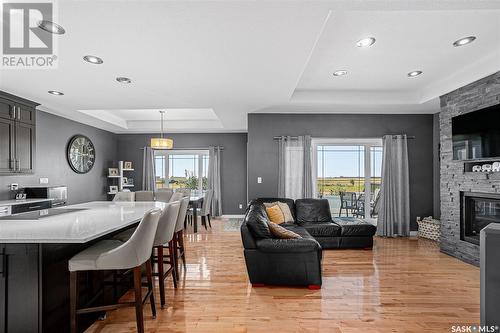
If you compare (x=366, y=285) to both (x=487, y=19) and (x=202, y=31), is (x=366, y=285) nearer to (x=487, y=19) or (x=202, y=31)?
(x=487, y=19)

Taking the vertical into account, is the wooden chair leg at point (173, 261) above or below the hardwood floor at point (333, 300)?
above

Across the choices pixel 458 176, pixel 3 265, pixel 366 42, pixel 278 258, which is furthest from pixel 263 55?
pixel 458 176

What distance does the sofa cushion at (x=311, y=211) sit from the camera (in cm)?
515

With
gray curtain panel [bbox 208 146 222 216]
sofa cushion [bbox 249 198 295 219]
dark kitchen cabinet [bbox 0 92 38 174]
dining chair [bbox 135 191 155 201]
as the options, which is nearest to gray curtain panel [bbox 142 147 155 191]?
gray curtain panel [bbox 208 146 222 216]

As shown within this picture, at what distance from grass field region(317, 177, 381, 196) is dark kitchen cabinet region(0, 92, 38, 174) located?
5.45m

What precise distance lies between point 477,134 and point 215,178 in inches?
242

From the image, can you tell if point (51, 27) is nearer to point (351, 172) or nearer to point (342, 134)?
point (342, 134)

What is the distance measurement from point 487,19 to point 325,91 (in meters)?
2.57

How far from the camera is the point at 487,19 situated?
2.69 meters

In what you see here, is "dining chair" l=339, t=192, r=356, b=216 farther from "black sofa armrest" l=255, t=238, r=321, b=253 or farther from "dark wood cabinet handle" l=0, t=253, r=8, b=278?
"dark wood cabinet handle" l=0, t=253, r=8, b=278

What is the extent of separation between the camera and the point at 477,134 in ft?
12.8

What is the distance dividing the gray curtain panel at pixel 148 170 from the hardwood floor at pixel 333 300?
4.73 m

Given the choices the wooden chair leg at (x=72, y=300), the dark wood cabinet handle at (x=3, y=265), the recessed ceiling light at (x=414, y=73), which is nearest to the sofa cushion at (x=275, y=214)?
the recessed ceiling light at (x=414, y=73)

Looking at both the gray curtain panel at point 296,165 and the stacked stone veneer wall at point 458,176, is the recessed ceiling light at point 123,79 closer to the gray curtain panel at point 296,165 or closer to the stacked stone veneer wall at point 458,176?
the gray curtain panel at point 296,165
